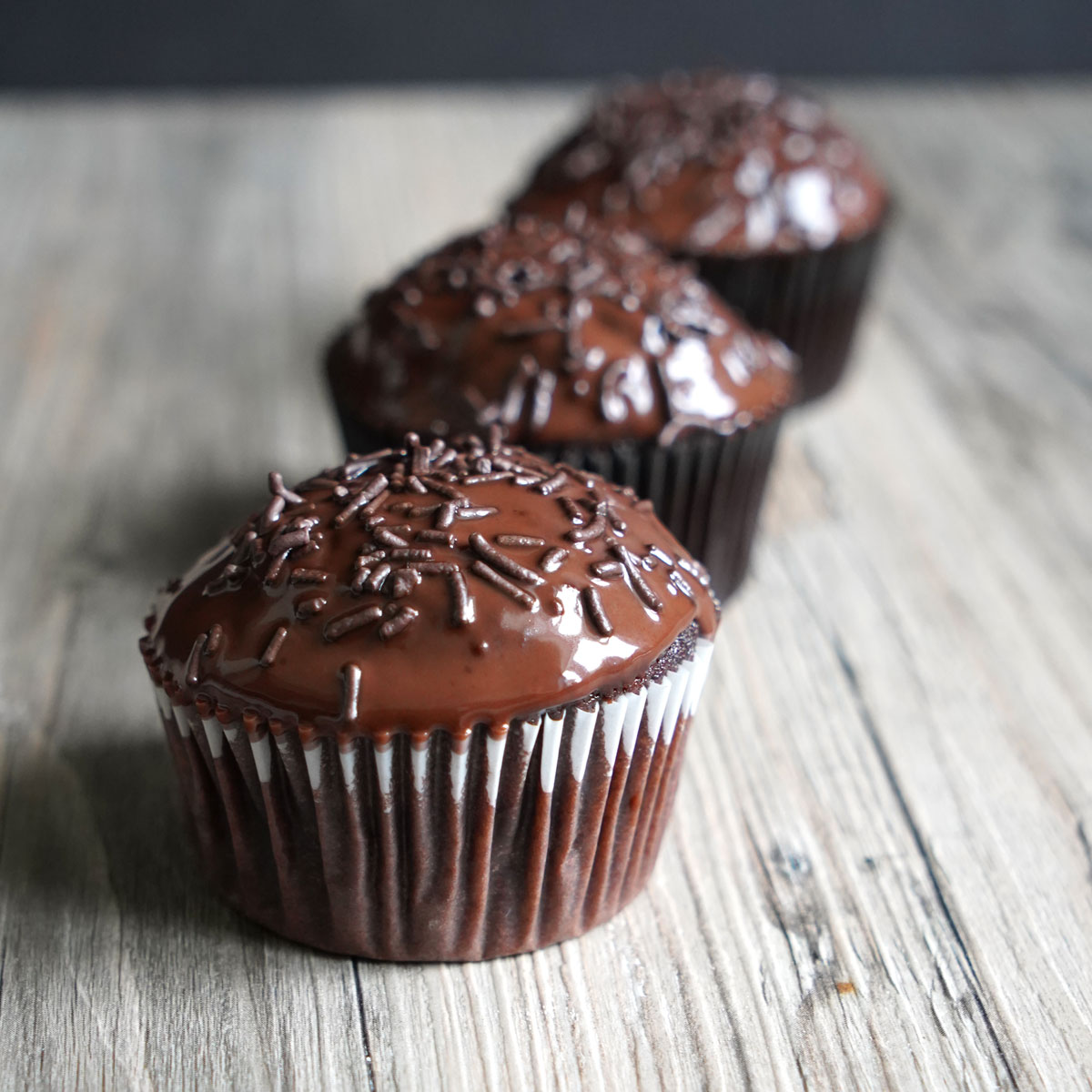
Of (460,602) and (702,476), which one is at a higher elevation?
(460,602)

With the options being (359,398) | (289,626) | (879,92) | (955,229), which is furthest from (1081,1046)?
(879,92)

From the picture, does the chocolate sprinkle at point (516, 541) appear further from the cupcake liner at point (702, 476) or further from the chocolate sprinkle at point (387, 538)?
the cupcake liner at point (702, 476)

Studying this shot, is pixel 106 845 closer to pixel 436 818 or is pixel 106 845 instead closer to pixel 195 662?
pixel 195 662

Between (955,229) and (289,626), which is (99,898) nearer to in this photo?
(289,626)

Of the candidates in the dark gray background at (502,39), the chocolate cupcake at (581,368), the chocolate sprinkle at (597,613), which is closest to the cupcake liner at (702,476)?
the chocolate cupcake at (581,368)

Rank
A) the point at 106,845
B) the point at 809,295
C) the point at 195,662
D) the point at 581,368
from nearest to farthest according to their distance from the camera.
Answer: the point at 195,662
the point at 106,845
the point at 581,368
the point at 809,295

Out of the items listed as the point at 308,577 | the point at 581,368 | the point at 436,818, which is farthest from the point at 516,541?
the point at 581,368

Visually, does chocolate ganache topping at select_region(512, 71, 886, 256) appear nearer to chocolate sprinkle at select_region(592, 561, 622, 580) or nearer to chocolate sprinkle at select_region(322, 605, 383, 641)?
chocolate sprinkle at select_region(592, 561, 622, 580)
